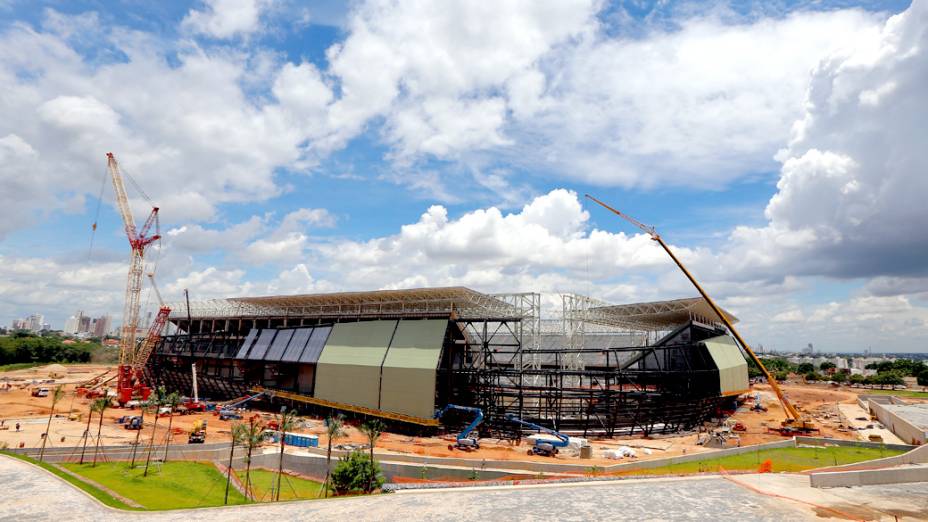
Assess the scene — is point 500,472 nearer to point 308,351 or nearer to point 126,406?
point 308,351

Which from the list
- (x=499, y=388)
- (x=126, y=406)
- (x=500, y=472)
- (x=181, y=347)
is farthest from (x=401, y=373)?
(x=181, y=347)

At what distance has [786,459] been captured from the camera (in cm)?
5316

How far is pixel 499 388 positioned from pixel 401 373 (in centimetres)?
1457

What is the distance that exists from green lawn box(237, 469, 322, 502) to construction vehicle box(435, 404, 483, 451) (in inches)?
697

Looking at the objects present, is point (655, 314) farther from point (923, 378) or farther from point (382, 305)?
point (923, 378)

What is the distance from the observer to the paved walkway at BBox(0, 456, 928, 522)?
28812 millimetres

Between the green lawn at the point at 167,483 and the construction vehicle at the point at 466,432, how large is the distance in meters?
25.9

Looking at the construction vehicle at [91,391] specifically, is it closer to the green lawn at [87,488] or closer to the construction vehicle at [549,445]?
the green lawn at [87,488]

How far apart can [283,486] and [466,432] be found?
24044 mm

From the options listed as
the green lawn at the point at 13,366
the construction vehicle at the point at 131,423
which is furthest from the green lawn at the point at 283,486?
the green lawn at the point at 13,366

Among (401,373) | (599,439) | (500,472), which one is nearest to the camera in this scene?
(500,472)

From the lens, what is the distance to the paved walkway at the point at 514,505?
28.8 m

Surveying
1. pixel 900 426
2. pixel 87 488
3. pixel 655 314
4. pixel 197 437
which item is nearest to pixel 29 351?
pixel 197 437

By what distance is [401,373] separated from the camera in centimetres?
7231
